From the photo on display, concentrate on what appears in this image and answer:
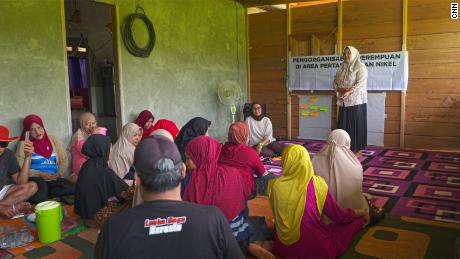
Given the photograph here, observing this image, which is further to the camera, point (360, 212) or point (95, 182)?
point (95, 182)

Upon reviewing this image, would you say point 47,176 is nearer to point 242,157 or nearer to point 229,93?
point 242,157

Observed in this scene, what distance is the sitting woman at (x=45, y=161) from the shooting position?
373cm

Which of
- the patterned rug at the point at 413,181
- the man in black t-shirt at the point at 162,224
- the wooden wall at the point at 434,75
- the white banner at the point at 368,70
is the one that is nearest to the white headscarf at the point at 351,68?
the patterned rug at the point at 413,181

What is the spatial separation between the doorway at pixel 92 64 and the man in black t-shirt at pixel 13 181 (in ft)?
15.2

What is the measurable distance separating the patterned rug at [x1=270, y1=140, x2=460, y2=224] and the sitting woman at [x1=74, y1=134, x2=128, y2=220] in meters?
2.19

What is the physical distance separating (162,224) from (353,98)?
4.33 meters

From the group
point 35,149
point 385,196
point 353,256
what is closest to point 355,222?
point 353,256

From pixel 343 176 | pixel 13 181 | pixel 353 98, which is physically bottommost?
pixel 13 181

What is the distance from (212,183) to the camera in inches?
85.7

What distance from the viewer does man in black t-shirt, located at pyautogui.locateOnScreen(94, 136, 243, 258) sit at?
106 centimetres

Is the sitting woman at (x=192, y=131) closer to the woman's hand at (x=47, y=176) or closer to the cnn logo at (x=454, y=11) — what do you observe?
the woman's hand at (x=47, y=176)

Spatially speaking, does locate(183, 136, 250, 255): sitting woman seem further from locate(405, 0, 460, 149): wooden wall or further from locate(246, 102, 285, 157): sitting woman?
locate(405, 0, 460, 149): wooden wall

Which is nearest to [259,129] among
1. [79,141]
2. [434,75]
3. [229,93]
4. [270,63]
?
[229,93]

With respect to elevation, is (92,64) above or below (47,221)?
above
